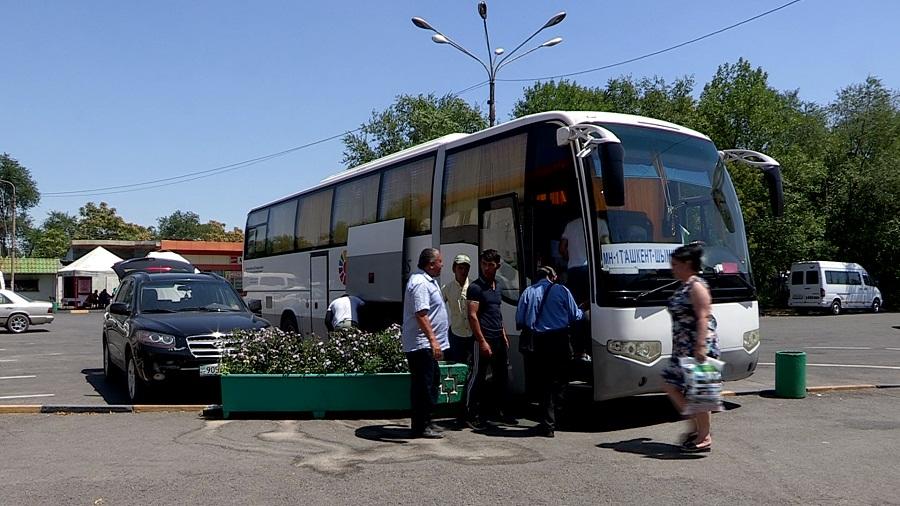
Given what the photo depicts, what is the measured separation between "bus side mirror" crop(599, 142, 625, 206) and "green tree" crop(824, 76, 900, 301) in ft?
133

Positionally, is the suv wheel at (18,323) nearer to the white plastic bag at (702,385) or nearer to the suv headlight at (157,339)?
the suv headlight at (157,339)

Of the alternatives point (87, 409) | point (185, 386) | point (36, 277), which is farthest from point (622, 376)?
point (36, 277)

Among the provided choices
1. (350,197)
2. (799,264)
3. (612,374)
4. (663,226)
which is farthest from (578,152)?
(799,264)

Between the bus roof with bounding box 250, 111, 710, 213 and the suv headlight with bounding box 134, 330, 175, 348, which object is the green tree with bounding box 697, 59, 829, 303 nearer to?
the bus roof with bounding box 250, 111, 710, 213

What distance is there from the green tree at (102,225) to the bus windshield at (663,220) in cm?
10253

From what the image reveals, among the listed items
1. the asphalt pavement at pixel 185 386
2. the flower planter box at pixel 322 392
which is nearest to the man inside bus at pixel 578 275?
the flower planter box at pixel 322 392

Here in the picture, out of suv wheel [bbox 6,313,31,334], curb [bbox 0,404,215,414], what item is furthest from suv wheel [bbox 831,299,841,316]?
curb [bbox 0,404,215,414]

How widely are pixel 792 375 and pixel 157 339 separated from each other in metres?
8.38

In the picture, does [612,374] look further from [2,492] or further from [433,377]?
[2,492]

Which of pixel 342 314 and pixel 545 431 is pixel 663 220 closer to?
pixel 545 431

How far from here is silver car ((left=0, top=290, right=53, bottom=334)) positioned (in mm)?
28750

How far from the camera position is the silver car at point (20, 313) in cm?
2875

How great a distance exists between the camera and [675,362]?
7.28 meters

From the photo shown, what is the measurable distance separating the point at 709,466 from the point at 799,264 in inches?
1390
